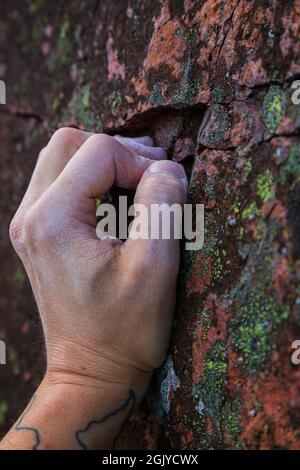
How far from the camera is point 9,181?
2.11 meters

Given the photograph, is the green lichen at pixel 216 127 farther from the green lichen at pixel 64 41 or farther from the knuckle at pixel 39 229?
the green lichen at pixel 64 41

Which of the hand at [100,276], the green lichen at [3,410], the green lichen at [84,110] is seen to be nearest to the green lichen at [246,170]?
the hand at [100,276]

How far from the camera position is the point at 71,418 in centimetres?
115

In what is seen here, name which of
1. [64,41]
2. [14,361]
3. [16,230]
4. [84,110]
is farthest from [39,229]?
[14,361]

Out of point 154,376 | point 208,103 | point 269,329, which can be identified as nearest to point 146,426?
point 154,376

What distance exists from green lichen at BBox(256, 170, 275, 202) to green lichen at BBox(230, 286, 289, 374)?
0.50 feet

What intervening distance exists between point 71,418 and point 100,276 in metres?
0.28

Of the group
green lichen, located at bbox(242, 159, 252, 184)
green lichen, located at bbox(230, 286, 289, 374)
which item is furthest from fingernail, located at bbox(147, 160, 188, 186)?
green lichen, located at bbox(230, 286, 289, 374)

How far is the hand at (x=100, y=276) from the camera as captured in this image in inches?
43.4

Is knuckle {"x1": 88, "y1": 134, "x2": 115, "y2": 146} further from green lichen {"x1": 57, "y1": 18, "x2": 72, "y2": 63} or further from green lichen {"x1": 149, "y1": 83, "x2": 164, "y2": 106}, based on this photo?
green lichen {"x1": 57, "y1": 18, "x2": 72, "y2": 63}

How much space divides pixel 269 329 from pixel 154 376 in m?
0.38

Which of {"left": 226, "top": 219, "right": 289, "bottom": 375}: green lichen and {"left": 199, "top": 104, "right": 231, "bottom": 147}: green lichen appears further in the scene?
{"left": 199, "top": 104, "right": 231, "bottom": 147}: green lichen

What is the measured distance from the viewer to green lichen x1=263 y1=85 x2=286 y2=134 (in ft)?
3.30

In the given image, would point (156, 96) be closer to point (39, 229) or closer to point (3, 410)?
point (39, 229)
